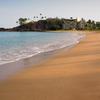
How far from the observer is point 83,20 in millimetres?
149875

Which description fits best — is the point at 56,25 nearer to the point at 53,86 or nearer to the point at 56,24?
the point at 56,24

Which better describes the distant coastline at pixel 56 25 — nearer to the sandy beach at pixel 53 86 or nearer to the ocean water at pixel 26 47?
the ocean water at pixel 26 47

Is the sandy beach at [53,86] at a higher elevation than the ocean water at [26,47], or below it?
higher

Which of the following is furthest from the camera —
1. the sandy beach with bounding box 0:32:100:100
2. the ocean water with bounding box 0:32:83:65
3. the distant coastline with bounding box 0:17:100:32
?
the distant coastline with bounding box 0:17:100:32

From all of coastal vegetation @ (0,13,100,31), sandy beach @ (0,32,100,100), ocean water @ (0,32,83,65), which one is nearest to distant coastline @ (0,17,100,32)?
coastal vegetation @ (0,13,100,31)

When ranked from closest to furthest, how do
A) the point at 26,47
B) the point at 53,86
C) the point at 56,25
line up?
the point at 53,86, the point at 26,47, the point at 56,25

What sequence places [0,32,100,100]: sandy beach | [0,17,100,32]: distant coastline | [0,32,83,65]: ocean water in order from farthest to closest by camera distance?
→ [0,17,100,32]: distant coastline, [0,32,83,65]: ocean water, [0,32,100,100]: sandy beach

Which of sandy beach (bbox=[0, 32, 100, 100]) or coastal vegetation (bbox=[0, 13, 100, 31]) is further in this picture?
coastal vegetation (bbox=[0, 13, 100, 31])

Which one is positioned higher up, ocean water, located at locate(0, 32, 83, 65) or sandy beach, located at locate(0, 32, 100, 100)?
sandy beach, located at locate(0, 32, 100, 100)

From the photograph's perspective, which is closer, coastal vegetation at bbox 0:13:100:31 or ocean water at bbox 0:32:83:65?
ocean water at bbox 0:32:83:65

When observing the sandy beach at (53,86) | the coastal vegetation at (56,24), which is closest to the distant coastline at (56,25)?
the coastal vegetation at (56,24)

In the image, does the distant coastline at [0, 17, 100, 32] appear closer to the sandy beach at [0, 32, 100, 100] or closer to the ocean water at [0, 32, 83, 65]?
the ocean water at [0, 32, 83, 65]

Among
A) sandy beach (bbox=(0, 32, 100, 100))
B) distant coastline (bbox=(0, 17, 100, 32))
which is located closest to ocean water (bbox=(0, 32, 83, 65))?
sandy beach (bbox=(0, 32, 100, 100))

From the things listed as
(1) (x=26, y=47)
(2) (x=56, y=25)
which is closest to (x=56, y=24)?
(2) (x=56, y=25)
